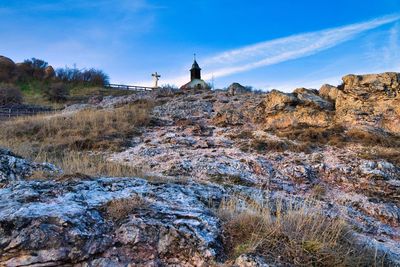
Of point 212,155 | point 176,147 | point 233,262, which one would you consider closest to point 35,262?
point 233,262

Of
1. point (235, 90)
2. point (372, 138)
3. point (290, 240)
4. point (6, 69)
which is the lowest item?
point (290, 240)

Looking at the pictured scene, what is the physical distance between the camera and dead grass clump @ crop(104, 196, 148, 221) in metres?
3.82

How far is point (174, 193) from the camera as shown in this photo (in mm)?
4867

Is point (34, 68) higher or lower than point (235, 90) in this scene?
higher

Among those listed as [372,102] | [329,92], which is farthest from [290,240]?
[329,92]

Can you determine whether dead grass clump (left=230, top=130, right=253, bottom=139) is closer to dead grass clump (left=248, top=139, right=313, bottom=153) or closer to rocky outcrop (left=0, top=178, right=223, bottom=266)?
dead grass clump (left=248, top=139, right=313, bottom=153)

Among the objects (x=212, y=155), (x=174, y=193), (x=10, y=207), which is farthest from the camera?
(x=212, y=155)

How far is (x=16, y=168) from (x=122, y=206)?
3148 mm

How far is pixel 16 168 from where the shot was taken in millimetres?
5895

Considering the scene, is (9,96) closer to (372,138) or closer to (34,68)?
(34,68)

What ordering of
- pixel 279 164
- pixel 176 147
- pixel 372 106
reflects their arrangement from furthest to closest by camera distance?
pixel 372 106 < pixel 176 147 < pixel 279 164

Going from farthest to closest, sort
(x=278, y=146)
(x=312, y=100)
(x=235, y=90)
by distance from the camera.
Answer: (x=235, y=90), (x=312, y=100), (x=278, y=146)

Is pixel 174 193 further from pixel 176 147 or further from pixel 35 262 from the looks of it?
pixel 176 147

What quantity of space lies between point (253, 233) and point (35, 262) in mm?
2160
